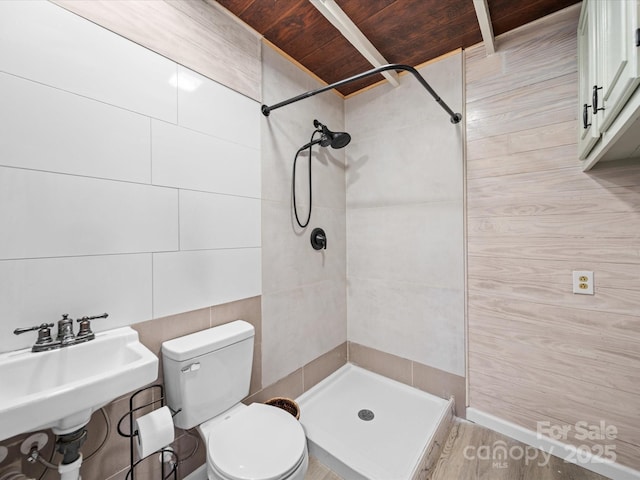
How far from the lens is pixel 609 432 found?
1312 mm

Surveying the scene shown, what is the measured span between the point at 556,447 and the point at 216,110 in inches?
99.6

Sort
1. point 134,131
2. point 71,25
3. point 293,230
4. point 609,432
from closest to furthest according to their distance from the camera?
1. point 71,25
2. point 134,131
3. point 609,432
4. point 293,230

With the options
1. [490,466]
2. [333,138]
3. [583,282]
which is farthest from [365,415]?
[333,138]

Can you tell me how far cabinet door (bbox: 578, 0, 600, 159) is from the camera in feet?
3.48

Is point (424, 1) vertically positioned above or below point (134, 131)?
above

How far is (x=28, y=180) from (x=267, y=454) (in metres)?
→ 1.26

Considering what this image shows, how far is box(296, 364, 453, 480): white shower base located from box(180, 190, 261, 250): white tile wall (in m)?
1.17

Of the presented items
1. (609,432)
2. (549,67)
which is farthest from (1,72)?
(609,432)

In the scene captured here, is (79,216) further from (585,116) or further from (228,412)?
(585,116)

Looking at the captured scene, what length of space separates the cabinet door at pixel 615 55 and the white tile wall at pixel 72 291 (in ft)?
5.62

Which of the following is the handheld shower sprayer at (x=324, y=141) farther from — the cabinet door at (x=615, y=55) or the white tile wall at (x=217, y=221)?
the cabinet door at (x=615, y=55)

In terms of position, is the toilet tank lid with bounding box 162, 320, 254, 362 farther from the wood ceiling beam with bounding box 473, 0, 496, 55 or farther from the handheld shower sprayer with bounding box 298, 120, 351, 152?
the wood ceiling beam with bounding box 473, 0, 496, 55

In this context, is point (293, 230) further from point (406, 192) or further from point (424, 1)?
point (424, 1)

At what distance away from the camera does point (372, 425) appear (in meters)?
1.64
